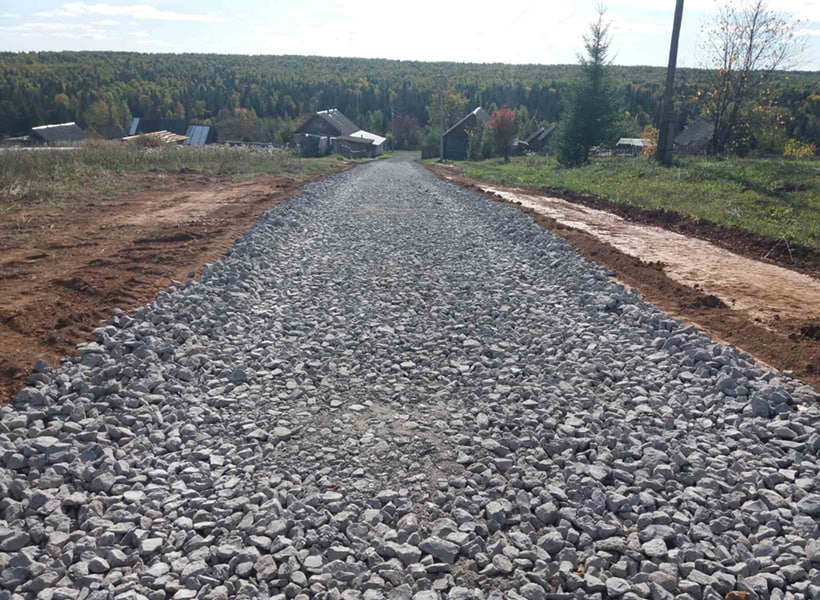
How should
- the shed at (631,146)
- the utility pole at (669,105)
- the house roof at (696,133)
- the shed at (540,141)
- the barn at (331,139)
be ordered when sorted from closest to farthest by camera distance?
the utility pole at (669,105), the house roof at (696,133), the shed at (631,146), the barn at (331,139), the shed at (540,141)

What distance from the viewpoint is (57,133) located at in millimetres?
63062

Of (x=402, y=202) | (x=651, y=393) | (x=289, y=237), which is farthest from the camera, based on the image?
(x=402, y=202)

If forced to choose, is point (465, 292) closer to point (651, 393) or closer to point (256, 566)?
point (651, 393)

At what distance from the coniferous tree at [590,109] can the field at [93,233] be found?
18.0 metres

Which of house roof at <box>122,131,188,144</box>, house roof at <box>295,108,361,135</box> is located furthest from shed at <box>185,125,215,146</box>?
house roof at <box>295,108,361,135</box>

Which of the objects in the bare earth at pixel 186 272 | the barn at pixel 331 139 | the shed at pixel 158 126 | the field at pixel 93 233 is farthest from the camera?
the shed at pixel 158 126

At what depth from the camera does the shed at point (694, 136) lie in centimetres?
4838

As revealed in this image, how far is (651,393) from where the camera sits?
6004 millimetres

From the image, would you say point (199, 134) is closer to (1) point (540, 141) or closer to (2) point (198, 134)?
(2) point (198, 134)

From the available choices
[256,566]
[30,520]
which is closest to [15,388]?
[30,520]

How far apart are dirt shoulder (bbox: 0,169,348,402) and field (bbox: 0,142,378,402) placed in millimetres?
18

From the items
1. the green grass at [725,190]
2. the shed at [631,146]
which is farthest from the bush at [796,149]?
the green grass at [725,190]

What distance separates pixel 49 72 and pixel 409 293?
12576cm

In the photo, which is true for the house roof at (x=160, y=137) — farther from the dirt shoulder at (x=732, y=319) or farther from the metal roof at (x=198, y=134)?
the dirt shoulder at (x=732, y=319)
